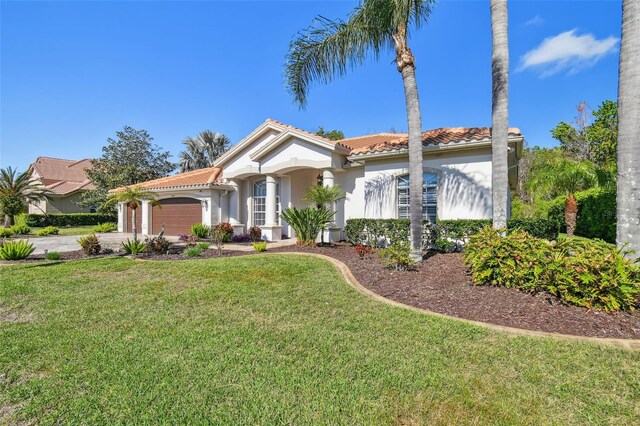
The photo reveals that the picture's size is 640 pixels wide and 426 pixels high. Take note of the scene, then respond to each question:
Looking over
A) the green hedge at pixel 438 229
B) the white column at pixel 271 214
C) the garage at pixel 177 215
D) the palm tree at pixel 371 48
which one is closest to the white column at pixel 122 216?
the garage at pixel 177 215

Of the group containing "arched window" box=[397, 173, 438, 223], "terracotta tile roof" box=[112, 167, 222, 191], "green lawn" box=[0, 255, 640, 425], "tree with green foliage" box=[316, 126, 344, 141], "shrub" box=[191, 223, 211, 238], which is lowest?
"green lawn" box=[0, 255, 640, 425]

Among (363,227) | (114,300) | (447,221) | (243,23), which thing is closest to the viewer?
(114,300)

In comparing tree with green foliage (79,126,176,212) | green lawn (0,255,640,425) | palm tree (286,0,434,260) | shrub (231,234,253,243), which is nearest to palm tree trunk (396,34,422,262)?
palm tree (286,0,434,260)

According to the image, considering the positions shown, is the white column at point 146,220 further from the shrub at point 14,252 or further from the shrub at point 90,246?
the shrub at point 14,252

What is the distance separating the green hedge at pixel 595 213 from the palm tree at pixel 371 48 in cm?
1063

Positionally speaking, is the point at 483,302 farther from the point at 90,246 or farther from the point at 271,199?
the point at 90,246

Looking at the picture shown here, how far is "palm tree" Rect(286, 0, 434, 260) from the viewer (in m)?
9.03

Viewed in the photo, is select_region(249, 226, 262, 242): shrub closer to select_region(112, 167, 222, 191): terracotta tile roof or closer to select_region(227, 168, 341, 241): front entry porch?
select_region(227, 168, 341, 241): front entry porch

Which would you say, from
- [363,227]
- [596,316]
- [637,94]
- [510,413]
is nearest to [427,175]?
[363,227]

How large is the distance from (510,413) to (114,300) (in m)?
7.14

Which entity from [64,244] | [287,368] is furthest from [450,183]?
[64,244]

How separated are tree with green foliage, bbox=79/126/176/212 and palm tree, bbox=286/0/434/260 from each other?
1051 inches

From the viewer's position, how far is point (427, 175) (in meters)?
12.7

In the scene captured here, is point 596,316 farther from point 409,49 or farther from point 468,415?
point 409,49
